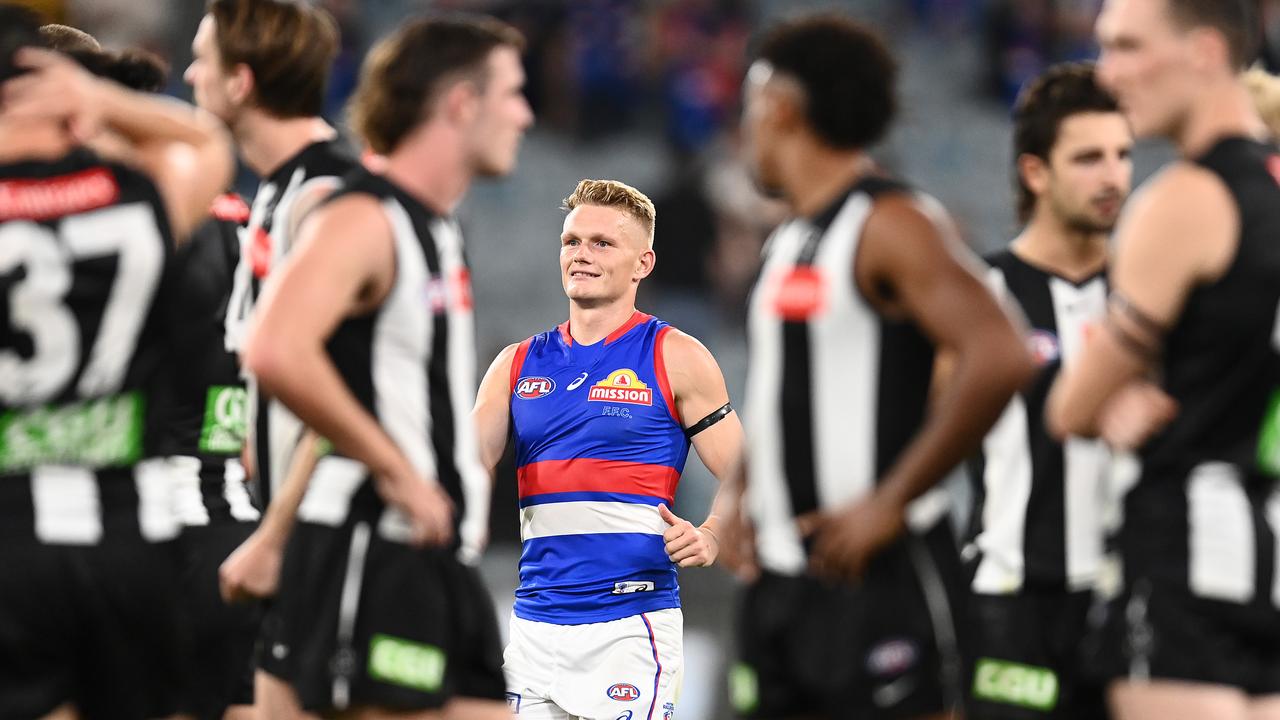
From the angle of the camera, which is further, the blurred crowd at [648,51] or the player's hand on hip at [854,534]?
the blurred crowd at [648,51]

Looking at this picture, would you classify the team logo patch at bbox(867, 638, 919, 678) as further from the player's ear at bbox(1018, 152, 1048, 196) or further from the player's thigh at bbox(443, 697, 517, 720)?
the player's ear at bbox(1018, 152, 1048, 196)

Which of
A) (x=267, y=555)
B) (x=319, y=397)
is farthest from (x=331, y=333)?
(x=267, y=555)

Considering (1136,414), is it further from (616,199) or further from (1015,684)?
(616,199)

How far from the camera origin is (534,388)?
268 inches

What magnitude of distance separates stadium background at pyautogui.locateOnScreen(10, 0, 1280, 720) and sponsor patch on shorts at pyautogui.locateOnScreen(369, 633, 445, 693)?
1111 cm

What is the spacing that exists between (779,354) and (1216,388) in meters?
1.11

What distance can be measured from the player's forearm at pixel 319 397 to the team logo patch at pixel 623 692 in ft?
8.01

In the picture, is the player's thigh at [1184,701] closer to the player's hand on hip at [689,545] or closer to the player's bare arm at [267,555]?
the player's bare arm at [267,555]

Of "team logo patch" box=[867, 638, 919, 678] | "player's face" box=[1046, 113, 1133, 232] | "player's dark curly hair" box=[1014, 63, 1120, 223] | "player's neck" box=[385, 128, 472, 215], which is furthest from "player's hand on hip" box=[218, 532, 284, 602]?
"player's dark curly hair" box=[1014, 63, 1120, 223]

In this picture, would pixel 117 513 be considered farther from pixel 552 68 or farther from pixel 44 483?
pixel 552 68

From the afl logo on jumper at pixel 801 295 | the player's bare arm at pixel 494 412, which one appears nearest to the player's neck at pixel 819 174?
the afl logo on jumper at pixel 801 295

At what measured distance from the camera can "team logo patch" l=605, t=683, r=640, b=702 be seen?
6559 mm

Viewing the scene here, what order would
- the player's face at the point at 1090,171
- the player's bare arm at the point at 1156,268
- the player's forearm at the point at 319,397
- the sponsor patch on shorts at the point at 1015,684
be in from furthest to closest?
the player's face at the point at 1090,171, the sponsor patch on shorts at the point at 1015,684, the player's forearm at the point at 319,397, the player's bare arm at the point at 1156,268

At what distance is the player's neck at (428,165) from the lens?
469 centimetres
